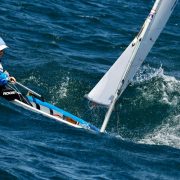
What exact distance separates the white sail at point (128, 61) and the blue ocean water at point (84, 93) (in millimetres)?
904

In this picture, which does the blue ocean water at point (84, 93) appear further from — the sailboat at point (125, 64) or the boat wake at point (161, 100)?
the sailboat at point (125, 64)

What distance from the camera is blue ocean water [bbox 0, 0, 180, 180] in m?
12.0

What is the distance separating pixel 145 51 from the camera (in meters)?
14.6

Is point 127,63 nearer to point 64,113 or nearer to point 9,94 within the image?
point 64,113

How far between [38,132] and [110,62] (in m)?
7.74

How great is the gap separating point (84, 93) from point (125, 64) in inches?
148

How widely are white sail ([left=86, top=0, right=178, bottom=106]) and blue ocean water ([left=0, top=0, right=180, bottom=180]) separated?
90 cm

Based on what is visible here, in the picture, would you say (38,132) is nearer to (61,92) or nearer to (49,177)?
(49,177)

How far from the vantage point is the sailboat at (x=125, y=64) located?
46.2 feet

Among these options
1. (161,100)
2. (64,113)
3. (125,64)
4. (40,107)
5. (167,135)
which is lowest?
(40,107)

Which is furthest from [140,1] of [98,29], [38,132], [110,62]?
[38,132]

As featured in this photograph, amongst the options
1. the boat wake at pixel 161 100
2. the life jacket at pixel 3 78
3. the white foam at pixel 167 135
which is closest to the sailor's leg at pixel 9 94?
the life jacket at pixel 3 78

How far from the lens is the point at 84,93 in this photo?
17.8 meters

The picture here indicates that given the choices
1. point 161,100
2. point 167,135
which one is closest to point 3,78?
point 167,135
